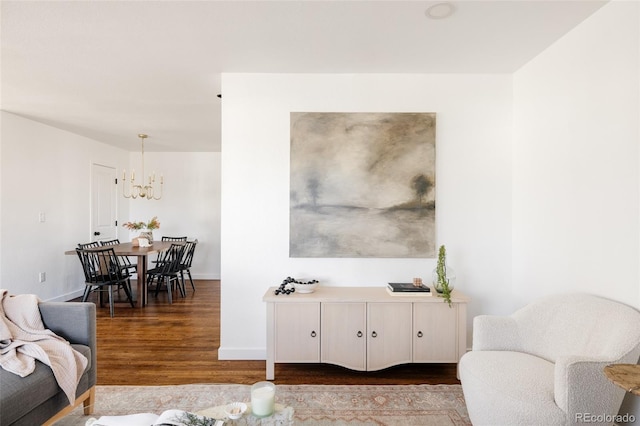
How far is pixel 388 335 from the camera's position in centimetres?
235

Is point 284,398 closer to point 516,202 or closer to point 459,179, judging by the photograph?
point 459,179

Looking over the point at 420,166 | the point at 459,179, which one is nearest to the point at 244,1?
the point at 420,166

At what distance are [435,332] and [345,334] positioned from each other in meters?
0.69

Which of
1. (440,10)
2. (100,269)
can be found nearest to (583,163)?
(440,10)

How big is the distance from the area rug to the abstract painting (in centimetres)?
105

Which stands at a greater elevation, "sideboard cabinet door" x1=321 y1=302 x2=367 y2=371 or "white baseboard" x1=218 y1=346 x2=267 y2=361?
"sideboard cabinet door" x1=321 y1=302 x2=367 y2=371

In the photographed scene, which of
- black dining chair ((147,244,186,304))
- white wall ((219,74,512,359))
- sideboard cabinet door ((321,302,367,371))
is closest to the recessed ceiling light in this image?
white wall ((219,74,512,359))

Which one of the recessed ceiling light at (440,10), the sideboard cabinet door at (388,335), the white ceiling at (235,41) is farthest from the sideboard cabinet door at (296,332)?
the recessed ceiling light at (440,10)

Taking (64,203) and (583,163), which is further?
(64,203)

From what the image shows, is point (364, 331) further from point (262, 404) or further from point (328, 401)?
point (262, 404)

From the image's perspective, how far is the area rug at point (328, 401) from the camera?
190cm

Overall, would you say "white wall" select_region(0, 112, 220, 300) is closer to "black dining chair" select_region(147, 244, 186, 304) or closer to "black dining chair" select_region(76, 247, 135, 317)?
"black dining chair" select_region(76, 247, 135, 317)

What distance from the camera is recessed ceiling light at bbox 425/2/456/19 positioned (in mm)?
1808

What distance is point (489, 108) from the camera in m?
2.75
